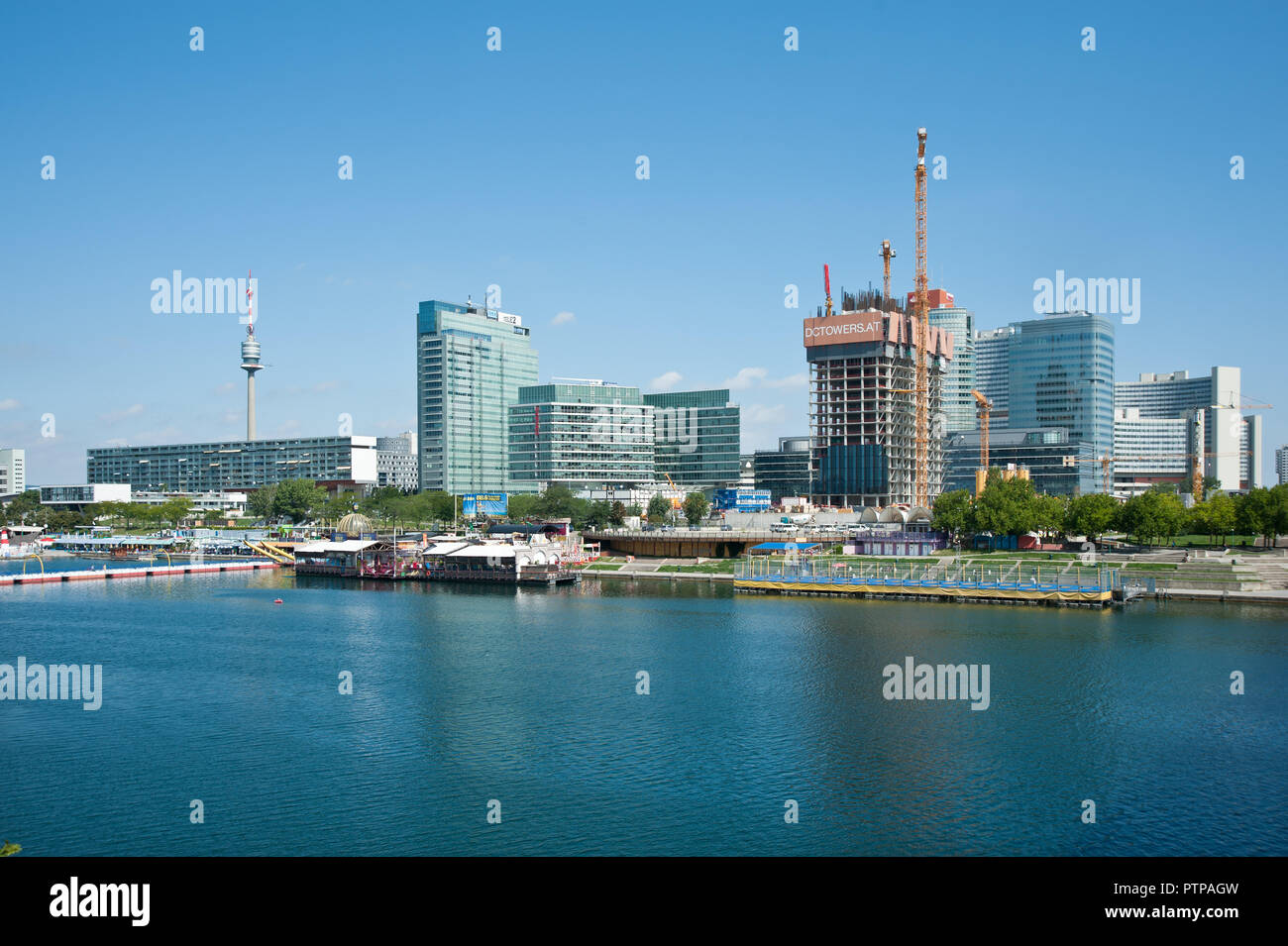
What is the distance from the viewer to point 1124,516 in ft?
320

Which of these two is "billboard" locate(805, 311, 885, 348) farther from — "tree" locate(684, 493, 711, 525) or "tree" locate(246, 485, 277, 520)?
"tree" locate(246, 485, 277, 520)

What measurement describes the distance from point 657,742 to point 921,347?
475ft

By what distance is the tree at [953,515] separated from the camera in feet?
345

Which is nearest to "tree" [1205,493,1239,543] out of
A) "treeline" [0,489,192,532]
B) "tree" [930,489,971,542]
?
"tree" [930,489,971,542]

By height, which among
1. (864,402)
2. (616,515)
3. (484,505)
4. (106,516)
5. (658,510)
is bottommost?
(106,516)

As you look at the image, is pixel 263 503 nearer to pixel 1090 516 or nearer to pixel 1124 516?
pixel 1090 516

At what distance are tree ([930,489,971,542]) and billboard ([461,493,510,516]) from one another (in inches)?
3022

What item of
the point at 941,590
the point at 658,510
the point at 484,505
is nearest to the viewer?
the point at 941,590

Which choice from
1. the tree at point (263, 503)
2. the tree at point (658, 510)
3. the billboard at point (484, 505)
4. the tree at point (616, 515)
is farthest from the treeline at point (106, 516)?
the tree at point (658, 510)

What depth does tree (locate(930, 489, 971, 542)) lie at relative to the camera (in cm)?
10512

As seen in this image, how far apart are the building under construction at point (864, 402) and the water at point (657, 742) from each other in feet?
335

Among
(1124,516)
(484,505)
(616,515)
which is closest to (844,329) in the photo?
(616,515)

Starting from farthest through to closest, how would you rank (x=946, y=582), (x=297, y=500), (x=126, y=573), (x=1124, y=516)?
(x=297, y=500) < (x=126, y=573) < (x=1124, y=516) < (x=946, y=582)
